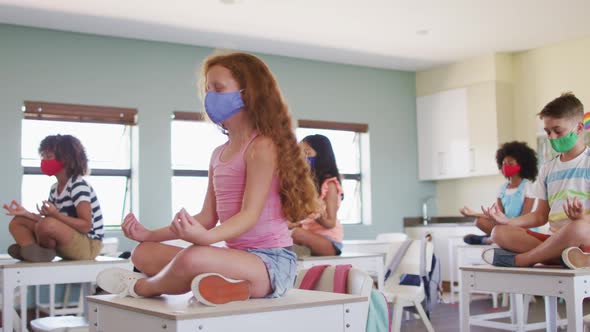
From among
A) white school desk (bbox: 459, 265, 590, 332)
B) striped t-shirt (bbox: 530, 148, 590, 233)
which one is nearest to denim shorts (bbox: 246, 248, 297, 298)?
white school desk (bbox: 459, 265, 590, 332)

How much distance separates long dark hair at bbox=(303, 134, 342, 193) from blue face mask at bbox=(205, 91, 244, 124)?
7.13ft

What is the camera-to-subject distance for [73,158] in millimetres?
4074

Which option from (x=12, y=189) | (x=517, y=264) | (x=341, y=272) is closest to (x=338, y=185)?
(x=517, y=264)

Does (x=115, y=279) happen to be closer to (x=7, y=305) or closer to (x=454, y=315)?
(x=7, y=305)

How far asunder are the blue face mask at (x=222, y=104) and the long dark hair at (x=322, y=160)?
7.13 ft

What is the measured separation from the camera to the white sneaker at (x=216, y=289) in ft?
5.58

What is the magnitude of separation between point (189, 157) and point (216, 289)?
225 inches

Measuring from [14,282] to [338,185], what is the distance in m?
1.88

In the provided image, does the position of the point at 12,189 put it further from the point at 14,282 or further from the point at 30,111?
the point at 14,282

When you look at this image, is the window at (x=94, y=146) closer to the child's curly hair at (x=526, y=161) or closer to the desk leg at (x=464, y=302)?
the child's curly hair at (x=526, y=161)

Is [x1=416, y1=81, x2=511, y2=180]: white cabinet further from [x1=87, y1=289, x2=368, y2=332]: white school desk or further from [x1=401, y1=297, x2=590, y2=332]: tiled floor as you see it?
[x1=87, y1=289, x2=368, y2=332]: white school desk

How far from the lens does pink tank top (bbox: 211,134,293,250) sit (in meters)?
2.02

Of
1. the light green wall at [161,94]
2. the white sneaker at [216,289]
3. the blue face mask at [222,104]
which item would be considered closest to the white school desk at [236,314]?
the white sneaker at [216,289]

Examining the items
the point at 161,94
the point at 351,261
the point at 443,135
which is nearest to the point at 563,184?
the point at 351,261
